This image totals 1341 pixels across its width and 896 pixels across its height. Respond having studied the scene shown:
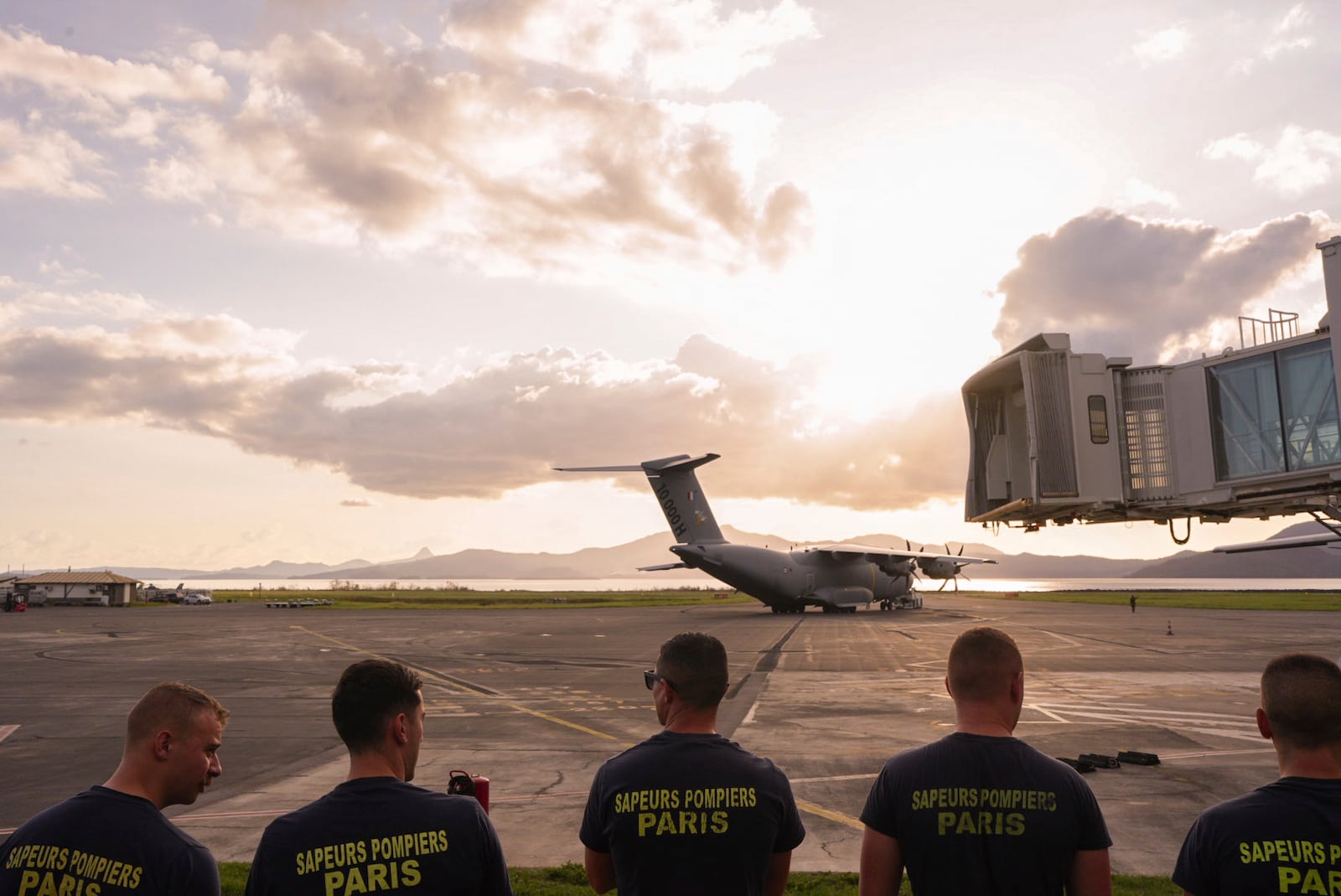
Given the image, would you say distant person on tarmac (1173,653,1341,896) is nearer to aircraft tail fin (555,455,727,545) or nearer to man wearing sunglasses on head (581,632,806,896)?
man wearing sunglasses on head (581,632,806,896)

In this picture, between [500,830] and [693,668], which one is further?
[500,830]

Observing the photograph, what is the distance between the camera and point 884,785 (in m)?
4.05

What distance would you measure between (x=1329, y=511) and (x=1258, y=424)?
0.99 metres

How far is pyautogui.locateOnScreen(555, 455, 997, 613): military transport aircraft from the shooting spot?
4991 centimetres

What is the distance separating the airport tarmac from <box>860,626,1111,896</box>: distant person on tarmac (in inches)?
193

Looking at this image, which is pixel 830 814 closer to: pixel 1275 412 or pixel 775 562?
pixel 1275 412

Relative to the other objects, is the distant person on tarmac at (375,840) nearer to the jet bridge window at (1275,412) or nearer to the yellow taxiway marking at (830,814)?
the yellow taxiway marking at (830,814)

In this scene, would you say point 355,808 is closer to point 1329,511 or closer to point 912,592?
point 1329,511

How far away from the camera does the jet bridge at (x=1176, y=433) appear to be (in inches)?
288

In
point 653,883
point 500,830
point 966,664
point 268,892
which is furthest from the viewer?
point 500,830

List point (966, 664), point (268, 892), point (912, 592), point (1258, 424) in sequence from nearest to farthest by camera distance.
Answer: point (268, 892)
point (966, 664)
point (1258, 424)
point (912, 592)

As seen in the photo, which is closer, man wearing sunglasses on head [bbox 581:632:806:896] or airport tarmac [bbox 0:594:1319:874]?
man wearing sunglasses on head [bbox 581:632:806:896]

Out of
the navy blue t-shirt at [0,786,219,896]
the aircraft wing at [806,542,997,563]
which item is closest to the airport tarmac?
the navy blue t-shirt at [0,786,219,896]

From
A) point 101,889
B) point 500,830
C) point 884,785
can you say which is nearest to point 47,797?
point 500,830
